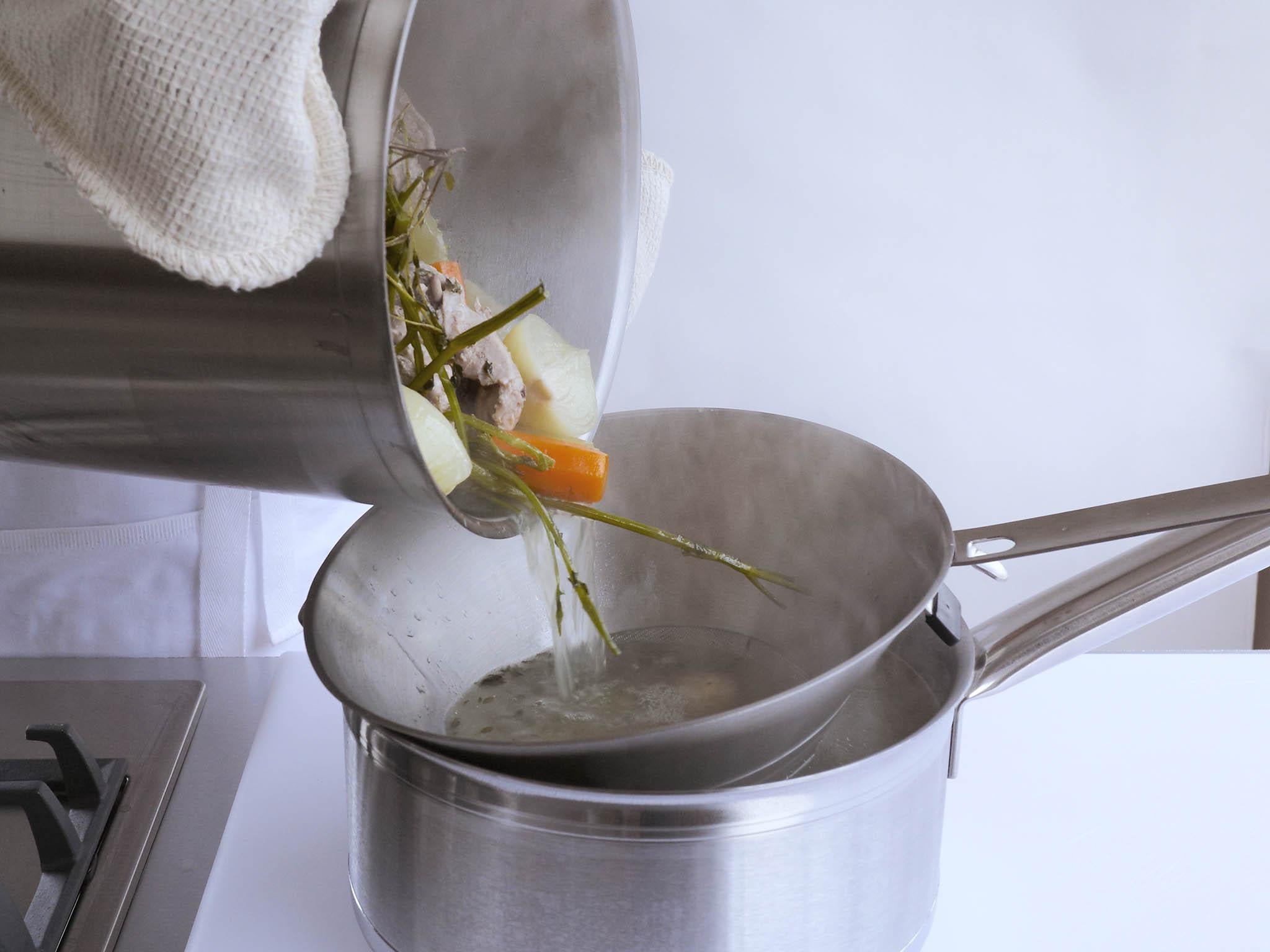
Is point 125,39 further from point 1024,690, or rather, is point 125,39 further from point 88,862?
point 1024,690

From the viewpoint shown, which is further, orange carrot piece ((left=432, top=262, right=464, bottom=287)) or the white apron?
the white apron

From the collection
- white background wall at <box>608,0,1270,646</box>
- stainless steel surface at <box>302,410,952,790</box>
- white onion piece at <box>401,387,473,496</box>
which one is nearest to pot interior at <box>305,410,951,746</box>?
stainless steel surface at <box>302,410,952,790</box>

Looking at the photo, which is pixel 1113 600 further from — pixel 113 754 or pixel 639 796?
pixel 113 754

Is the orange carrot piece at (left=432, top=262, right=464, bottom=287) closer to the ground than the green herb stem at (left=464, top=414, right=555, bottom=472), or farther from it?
farther from it

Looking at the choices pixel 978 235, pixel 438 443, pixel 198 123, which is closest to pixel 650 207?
pixel 438 443

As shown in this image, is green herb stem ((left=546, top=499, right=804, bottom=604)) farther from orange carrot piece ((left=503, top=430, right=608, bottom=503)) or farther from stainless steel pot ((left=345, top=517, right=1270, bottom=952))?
stainless steel pot ((left=345, top=517, right=1270, bottom=952))

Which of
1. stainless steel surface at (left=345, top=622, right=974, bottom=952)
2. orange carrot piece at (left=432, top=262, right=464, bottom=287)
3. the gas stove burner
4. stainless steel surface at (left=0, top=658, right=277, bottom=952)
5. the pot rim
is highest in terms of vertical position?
orange carrot piece at (left=432, top=262, right=464, bottom=287)

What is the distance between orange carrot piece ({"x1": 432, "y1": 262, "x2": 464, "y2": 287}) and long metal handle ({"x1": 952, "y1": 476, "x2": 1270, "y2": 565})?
→ 29 centimetres

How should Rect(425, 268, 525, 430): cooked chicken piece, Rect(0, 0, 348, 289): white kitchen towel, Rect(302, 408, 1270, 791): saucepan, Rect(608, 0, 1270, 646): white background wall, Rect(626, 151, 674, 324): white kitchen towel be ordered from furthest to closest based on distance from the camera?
Rect(608, 0, 1270, 646): white background wall → Rect(626, 151, 674, 324): white kitchen towel → Rect(425, 268, 525, 430): cooked chicken piece → Rect(302, 408, 1270, 791): saucepan → Rect(0, 0, 348, 289): white kitchen towel

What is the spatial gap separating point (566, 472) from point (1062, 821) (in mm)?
339

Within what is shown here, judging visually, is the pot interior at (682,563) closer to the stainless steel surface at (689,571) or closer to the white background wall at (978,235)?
the stainless steel surface at (689,571)

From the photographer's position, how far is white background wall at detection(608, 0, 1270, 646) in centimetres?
137

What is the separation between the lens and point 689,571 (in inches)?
30.7

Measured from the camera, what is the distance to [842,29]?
1352 millimetres
